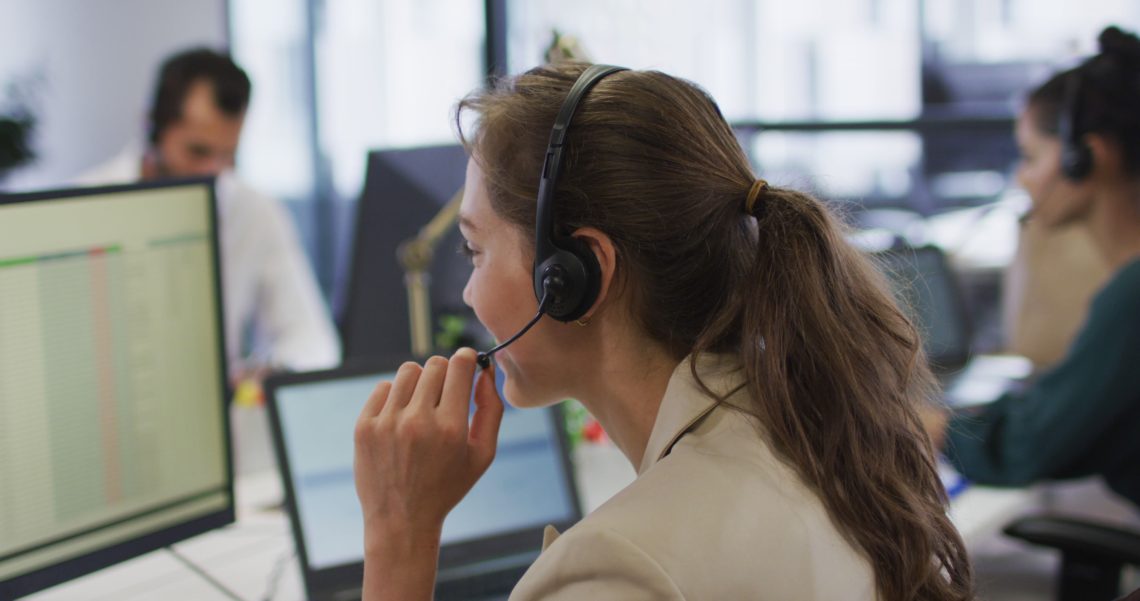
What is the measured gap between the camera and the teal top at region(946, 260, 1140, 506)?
5.85ft

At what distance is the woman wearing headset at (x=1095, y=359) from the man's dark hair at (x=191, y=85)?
168 centimetres

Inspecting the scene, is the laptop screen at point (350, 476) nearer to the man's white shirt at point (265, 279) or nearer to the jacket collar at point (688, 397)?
the jacket collar at point (688, 397)

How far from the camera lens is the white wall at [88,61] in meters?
3.71

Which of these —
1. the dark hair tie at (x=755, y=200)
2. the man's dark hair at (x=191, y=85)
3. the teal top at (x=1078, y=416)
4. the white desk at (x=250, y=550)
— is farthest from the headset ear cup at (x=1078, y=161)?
the man's dark hair at (x=191, y=85)

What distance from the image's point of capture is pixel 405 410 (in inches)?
39.7

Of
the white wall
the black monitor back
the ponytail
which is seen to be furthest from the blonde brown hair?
the white wall

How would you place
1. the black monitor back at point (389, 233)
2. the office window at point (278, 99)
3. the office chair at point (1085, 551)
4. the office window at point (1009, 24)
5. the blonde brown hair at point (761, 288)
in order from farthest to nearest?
the office window at point (1009, 24) → the office window at point (278, 99) → the black monitor back at point (389, 233) → the office chair at point (1085, 551) → the blonde brown hair at point (761, 288)

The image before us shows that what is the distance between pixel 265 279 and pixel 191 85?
18.1 inches

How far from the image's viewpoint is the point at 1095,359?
1.80 metres

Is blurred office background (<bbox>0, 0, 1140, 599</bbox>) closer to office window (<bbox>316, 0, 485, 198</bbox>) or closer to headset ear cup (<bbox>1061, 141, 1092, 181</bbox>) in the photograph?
office window (<bbox>316, 0, 485, 198</bbox>)

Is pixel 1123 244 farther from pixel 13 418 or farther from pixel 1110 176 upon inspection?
pixel 13 418

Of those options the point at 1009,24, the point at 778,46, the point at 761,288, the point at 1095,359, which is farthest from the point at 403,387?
the point at 778,46

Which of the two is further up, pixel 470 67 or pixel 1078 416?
pixel 470 67

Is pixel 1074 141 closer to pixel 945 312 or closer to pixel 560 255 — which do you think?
pixel 945 312
